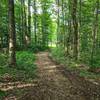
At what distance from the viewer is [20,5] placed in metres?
35.9

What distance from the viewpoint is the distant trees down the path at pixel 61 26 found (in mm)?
19289

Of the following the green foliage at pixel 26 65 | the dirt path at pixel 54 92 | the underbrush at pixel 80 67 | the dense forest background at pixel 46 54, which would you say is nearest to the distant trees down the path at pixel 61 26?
the dense forest background at pixel 46 54

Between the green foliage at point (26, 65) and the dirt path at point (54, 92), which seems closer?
the dirt path at point (54, 92)

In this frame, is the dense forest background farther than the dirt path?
Yes

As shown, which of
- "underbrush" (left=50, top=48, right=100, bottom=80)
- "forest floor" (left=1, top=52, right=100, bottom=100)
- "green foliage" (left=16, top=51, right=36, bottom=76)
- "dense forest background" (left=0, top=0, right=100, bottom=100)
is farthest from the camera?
"green foliage" (left=16, top=51, right=36, bottom=76)

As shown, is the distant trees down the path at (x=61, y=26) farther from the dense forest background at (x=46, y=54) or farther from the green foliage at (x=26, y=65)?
the green foliage at (x=26, y=65)

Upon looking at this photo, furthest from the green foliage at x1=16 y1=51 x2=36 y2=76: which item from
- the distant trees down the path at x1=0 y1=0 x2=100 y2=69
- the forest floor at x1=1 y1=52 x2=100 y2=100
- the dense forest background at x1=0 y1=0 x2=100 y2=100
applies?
the forest floor at x1=1 y1=52 x2=100 y2=100

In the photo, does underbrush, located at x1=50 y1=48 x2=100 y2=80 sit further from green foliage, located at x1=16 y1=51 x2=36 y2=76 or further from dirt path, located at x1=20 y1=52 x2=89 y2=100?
green foliage, located at x1=16 y1=51 x2=36 y2=76

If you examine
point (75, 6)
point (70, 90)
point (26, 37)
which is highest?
point (75, 6)

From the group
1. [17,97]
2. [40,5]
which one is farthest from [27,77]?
[40,5]

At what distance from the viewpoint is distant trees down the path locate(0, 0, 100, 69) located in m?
19.3

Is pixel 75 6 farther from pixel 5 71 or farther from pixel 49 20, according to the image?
pixel 49 20

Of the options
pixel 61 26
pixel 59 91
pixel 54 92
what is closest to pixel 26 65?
pixel 59 91

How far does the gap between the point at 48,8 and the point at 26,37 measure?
1258cm
